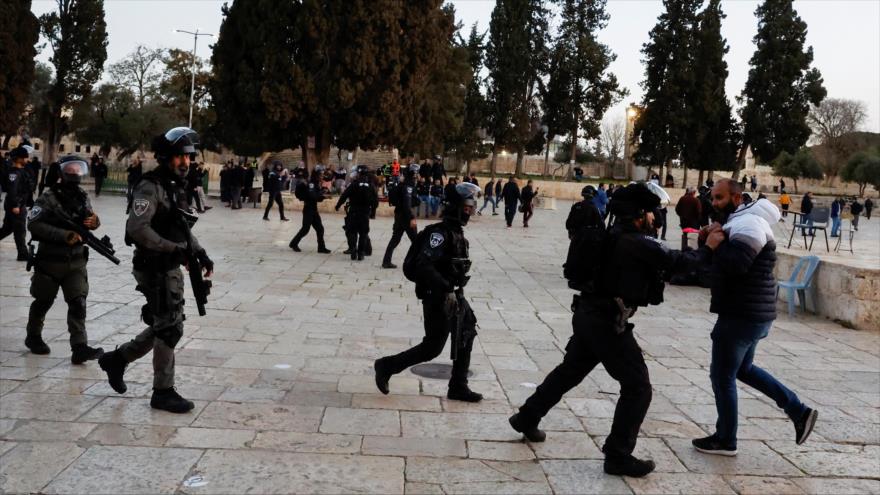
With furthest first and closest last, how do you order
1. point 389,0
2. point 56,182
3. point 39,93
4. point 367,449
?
point 39,93 → point 389,0 → point 56,182 → point 367,449

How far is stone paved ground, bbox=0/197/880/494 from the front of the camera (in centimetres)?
398

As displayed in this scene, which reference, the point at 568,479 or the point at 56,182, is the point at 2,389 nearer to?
the point at 56,182

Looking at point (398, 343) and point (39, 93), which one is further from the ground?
point (39, 93)

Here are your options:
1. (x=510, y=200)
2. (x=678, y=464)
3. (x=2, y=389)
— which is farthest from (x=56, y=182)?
(x=510, y=200)

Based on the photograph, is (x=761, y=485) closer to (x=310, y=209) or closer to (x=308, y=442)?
(x=308, y=442)

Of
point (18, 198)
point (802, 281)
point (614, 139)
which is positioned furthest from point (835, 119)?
point (18, 198)

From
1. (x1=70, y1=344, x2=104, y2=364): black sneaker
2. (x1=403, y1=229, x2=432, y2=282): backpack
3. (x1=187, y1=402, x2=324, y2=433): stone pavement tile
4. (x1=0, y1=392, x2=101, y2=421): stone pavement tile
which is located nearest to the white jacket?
(x1=403, y1=229, x2=432, y2=282): backpack

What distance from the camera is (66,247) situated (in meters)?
5.78

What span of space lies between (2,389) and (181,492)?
224 centimetres

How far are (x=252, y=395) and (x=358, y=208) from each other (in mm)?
8203

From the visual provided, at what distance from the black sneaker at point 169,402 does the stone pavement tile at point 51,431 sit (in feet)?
1.41

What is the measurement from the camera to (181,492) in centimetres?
365

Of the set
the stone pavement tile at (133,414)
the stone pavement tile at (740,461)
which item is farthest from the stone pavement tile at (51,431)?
the stone pavement tile at (740,461)

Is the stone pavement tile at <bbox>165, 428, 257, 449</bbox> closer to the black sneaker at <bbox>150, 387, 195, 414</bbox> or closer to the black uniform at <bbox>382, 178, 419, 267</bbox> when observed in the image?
the black sneaker at <bbox>150, 387, 195, 414</bbox>
